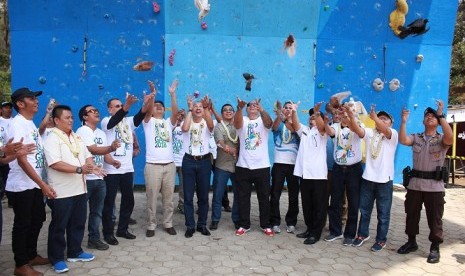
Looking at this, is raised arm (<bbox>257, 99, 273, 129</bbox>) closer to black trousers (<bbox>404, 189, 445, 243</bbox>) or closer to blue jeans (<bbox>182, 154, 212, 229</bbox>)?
blue jeans (<bbox>182, 154, 212, 229</bbox>)

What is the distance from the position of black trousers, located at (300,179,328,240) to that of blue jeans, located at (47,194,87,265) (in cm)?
269

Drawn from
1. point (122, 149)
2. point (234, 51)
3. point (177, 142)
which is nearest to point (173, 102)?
point (122, 149)

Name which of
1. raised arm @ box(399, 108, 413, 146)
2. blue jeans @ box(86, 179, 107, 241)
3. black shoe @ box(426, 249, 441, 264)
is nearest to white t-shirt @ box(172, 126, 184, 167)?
blue jeans @ box(86, 179, 107, 241)

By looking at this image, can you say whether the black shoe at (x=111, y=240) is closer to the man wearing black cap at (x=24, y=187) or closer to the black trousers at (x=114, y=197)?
the black trousers at (x=114, y=197)

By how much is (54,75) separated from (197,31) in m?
2.80

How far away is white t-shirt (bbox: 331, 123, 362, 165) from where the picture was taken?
16.2ft

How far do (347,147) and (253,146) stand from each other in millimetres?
1198

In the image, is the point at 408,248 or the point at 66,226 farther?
the point at 408,248

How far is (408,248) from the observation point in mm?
4793

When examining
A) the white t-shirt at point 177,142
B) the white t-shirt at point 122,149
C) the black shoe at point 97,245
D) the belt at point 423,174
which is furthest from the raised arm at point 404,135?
the black shoe at point 97,245

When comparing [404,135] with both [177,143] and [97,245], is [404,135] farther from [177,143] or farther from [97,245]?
[97,245]

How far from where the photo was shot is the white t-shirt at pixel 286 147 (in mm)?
5399

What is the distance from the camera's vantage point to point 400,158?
8461 millimetres

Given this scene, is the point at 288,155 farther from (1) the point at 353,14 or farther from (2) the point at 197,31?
(1) the point at 353,14
